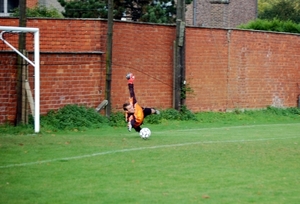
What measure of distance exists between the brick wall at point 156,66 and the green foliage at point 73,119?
0.32 meters

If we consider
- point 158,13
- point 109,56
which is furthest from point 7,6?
point 109,56

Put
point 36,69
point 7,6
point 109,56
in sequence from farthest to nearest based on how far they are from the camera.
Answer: point 7,6 → point 109,56 → point 36,69

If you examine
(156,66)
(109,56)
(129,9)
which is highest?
(129,9)

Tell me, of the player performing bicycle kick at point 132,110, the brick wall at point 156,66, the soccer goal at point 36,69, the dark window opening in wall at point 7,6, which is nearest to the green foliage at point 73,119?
the brick wall at point 156,66

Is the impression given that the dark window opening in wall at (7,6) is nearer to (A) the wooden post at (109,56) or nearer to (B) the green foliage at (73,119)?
(A) the wooden post at (109,56)

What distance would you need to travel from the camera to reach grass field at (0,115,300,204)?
11000 mm

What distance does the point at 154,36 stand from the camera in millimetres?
25234

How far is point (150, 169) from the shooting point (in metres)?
13.3

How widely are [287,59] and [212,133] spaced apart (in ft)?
38.5

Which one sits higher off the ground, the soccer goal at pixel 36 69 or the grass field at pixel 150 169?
the soccer goal at pixel 36 69

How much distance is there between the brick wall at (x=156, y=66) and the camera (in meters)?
21.9

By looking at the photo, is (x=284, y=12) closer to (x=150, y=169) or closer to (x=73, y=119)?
(x=73, y=119)

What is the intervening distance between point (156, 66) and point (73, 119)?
4.81m

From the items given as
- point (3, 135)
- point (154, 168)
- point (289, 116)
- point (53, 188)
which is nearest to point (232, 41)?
point (289, 116)
